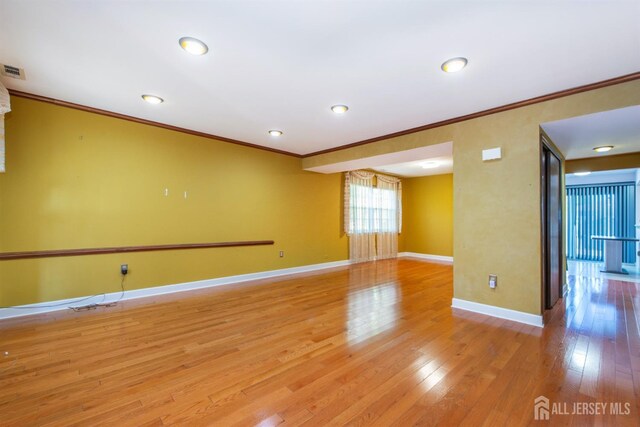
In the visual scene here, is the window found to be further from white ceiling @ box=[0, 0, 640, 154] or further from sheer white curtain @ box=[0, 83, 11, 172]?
sheer white curtain @ box=[0, 83, 11, 172]

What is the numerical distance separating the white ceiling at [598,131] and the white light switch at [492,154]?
468 millimetres

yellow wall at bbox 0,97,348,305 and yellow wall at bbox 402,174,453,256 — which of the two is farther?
yellow wall at bbox 402,174,453,256

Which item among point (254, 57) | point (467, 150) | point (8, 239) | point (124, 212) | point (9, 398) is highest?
point (254, 57)

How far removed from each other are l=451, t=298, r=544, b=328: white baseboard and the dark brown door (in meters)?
0.34

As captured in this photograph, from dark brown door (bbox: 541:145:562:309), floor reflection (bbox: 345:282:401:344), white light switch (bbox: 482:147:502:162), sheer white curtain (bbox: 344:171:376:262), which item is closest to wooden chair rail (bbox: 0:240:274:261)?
floor reflection (bbox: 345:282:401:344)

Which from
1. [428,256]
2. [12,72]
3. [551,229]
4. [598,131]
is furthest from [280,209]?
[428,256]

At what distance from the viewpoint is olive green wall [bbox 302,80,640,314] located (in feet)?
9.45

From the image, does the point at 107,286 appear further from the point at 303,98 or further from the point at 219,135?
the point at 303,98

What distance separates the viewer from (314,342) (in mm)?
2492

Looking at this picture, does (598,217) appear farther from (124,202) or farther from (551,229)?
(124,202)

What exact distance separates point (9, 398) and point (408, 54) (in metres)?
3.61

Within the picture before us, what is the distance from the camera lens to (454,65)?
2355 millimetres

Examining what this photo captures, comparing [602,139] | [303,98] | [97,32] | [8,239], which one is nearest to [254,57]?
[303,98]

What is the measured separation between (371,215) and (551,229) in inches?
166
